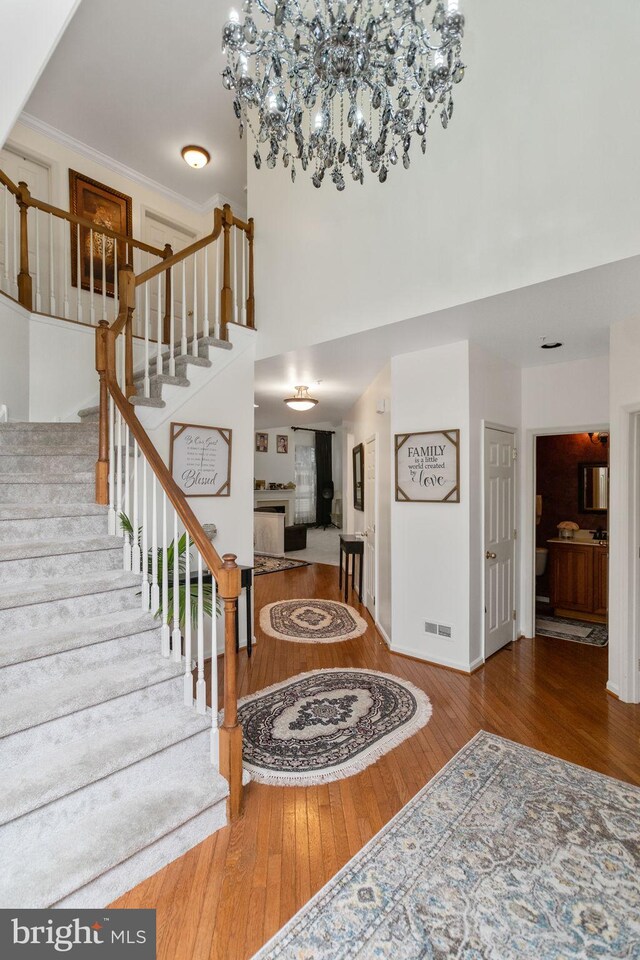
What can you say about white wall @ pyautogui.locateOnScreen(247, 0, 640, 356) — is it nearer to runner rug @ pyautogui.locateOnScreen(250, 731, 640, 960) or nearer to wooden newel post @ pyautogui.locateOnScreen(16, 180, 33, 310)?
wooden newel post @ pyautogui.locateOnScreen(16, 180, 33, 310)

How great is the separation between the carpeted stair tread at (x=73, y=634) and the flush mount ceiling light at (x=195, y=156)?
208 inches

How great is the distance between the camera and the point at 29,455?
3.34 metres

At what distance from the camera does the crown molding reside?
4.93 metres

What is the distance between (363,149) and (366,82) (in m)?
0.27

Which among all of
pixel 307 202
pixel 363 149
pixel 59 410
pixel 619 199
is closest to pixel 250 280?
pixel 307 202

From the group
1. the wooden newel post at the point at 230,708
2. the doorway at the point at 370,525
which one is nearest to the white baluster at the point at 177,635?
the wooden newel post at the point at 230,708

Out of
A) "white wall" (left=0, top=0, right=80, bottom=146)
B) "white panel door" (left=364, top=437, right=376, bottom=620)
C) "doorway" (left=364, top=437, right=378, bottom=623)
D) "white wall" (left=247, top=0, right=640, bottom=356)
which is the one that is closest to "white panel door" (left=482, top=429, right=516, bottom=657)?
"doorway" (left=364, top=437, right=378, bottom=623)

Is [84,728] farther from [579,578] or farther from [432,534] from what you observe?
[579,578]

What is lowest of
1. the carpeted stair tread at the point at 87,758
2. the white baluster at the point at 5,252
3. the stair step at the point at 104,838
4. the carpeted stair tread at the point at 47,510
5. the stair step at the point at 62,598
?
the stair step at the point at 104,838

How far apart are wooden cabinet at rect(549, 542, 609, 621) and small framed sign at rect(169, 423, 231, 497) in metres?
4.05

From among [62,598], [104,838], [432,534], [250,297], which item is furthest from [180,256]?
[104,838]

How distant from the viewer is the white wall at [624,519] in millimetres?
3340

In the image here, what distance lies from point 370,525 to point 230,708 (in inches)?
Answer: 147

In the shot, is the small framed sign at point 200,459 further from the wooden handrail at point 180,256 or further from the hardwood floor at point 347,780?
the hardwood floor at point 347,780
